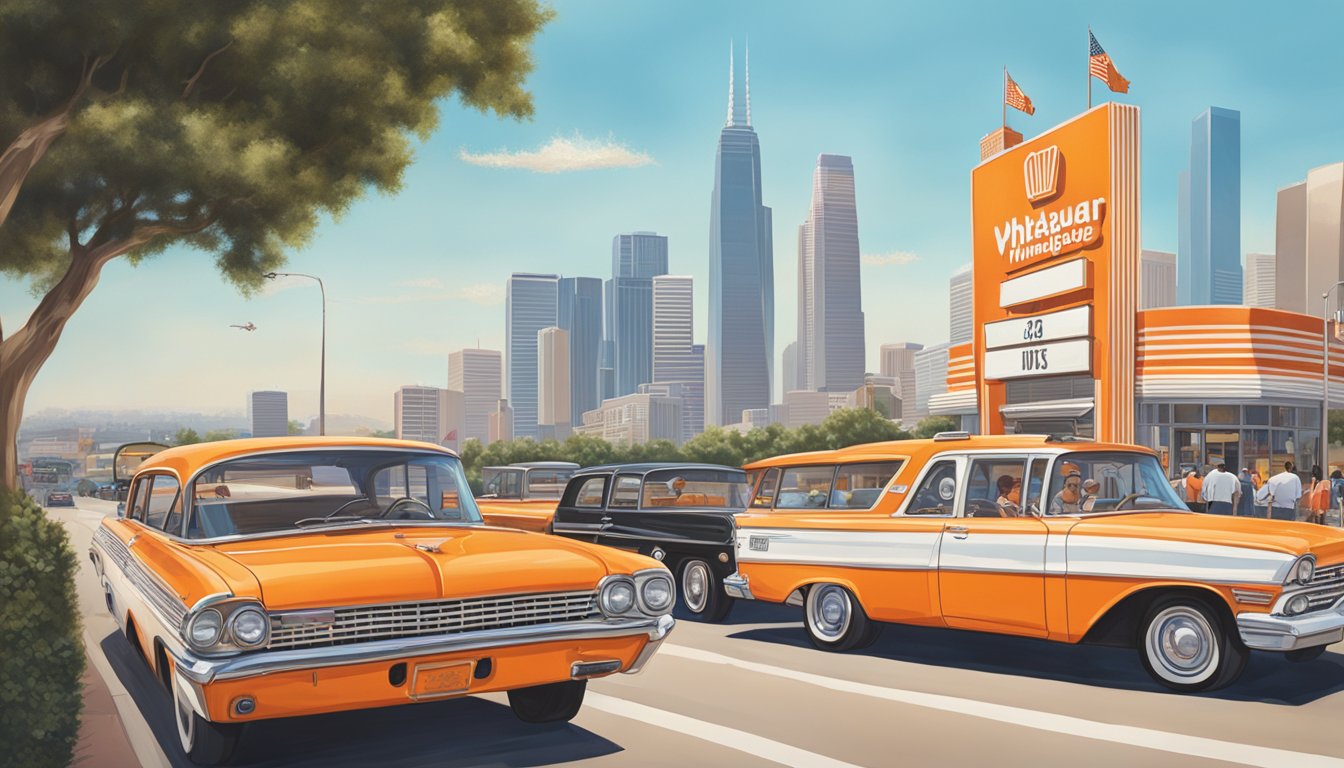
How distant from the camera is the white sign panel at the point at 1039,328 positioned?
1401 inches

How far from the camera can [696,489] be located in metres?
13.5

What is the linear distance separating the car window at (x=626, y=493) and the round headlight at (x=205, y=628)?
8.02 m

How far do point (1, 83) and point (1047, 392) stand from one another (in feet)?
103

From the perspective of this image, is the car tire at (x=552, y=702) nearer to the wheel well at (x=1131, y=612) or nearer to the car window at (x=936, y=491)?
the car window at (x=936, y=491)

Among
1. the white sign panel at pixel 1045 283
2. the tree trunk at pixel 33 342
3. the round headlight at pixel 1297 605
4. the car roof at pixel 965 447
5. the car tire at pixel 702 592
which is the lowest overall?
the car tire at pixel 702 592

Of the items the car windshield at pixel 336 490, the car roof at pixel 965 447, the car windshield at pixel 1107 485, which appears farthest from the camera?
the car roof at pixel 965 447

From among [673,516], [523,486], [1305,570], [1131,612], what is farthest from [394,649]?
[523,486]

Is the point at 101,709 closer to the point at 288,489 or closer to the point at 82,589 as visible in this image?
the point at 288,489

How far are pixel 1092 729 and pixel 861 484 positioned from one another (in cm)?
367

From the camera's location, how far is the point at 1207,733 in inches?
269

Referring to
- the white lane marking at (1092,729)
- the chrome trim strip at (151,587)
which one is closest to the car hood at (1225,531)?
the white lane marking at (1092,729)

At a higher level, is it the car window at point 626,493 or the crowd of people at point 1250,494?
the car window at point 626,493

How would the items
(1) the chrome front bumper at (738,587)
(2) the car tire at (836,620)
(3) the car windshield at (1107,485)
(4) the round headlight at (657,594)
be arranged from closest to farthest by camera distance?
(4) the round headlight at (657,594) < (3) the car windshield at (1107,485) < (2) the car tire at (836,620) < (1) the chrome front bumper at (738,587)

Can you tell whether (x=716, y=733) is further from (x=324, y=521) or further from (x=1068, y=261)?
(x=1068, y=261)
